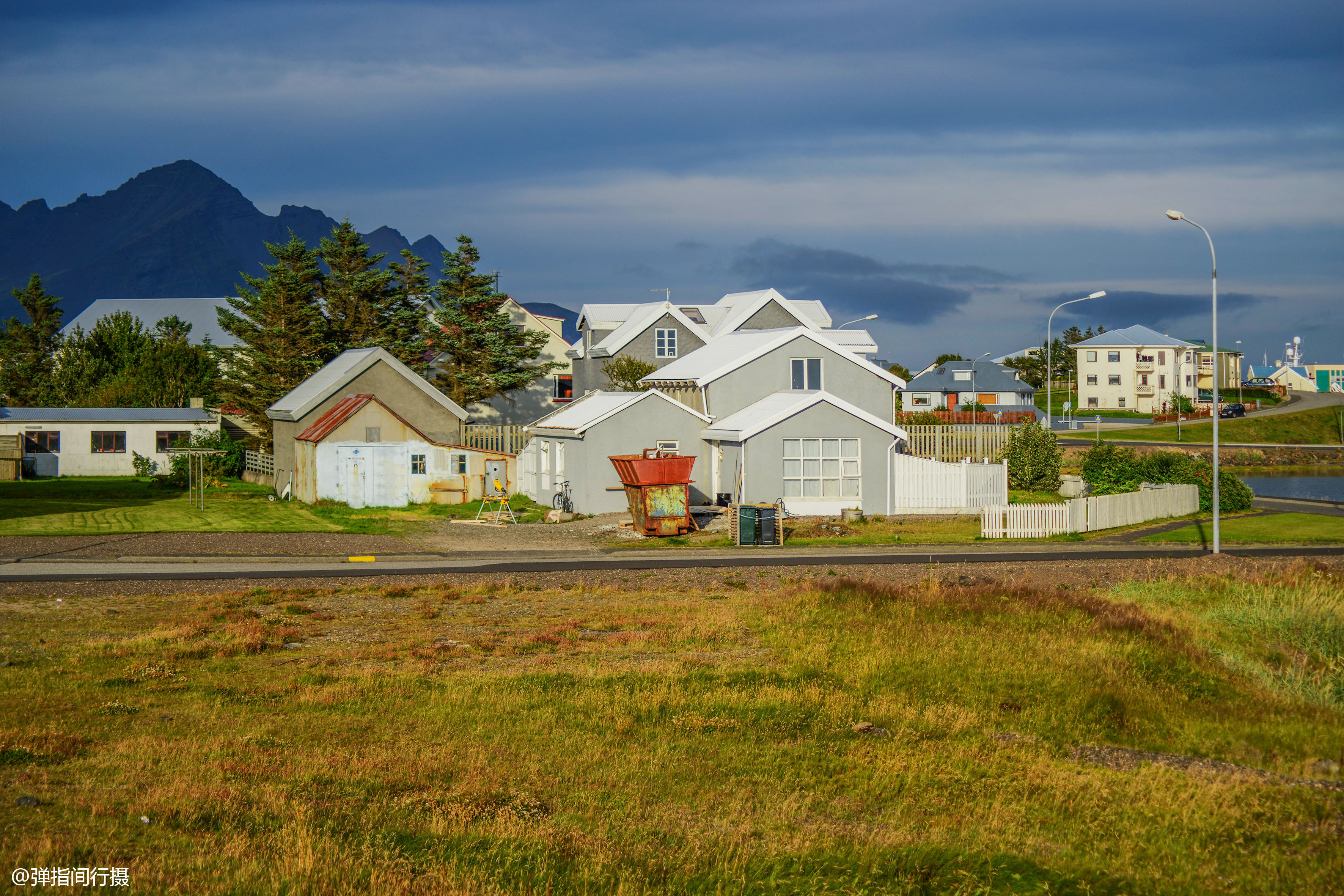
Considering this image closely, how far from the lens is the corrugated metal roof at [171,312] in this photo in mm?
107188

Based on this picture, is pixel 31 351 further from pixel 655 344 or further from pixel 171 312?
pixel 655 344

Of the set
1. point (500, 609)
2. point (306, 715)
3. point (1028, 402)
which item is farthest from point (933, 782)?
point (1028, 402)

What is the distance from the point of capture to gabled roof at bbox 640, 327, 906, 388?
4066cm

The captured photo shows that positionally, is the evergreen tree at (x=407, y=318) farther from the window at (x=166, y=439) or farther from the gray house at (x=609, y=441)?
the gray house at (x=609, y=441)

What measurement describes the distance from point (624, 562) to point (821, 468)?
35.5 feet

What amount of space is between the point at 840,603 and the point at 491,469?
24.9 m

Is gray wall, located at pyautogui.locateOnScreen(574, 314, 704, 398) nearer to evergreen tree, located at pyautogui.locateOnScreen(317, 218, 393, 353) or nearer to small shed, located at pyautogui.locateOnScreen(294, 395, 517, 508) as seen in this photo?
evergreen tree, located at pyautogui.locateOnScreen(317, 218, 393, 353)

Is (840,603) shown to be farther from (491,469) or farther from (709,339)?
(709,339)

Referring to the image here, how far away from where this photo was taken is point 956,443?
47.8 metres

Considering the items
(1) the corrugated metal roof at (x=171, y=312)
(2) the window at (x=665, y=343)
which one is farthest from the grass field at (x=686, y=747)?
(1) the corrugated metal roof at (x=171, y=312)

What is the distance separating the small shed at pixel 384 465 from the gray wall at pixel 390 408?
2.09 metres

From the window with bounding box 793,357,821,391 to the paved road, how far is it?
13202 millimetres

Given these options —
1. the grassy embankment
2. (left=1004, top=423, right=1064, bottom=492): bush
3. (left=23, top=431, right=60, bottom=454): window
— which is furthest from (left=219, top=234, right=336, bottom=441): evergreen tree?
(left=1004, top=423, right=1064, bottom=492): bush

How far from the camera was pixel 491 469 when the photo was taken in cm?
4059
